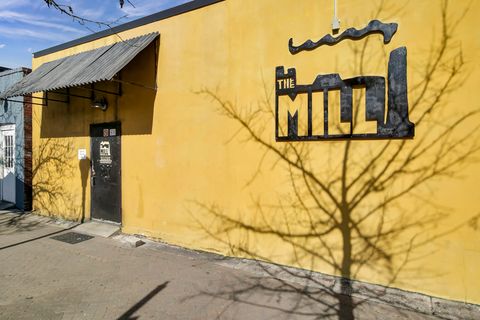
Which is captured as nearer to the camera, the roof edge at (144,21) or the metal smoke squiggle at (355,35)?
the metal smoke squiggle at (355,35)

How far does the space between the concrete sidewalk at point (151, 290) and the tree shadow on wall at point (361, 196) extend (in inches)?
2.4

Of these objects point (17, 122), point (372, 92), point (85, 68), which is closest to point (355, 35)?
point (372, 92)

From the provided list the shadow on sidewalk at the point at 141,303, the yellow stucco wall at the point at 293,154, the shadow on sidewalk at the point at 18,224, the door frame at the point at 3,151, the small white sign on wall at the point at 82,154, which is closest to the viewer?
the shadow on sidewalk at the point at 141,303

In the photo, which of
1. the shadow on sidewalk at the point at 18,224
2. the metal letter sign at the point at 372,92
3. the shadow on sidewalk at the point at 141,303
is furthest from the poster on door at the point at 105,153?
the metal letter sign at the point at 372,92

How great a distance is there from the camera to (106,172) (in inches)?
321

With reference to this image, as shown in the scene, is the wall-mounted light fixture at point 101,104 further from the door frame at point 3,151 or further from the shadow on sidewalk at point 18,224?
the door frame at point 3,151

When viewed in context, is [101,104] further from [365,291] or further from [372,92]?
[365,291]

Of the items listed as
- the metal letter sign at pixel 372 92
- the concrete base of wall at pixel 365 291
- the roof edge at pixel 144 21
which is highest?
the roof edge at pixel 144 21

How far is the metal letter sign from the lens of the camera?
466cm

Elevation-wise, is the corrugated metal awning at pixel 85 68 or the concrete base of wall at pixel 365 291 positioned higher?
the corrugated metal awning at pixel 85 68

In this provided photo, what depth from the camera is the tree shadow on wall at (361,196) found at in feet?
14.4

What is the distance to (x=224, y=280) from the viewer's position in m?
5.15

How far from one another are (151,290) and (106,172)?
4174mm

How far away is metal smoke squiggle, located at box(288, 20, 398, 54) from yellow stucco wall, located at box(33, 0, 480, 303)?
3.4 inches
